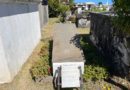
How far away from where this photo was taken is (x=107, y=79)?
7547mm

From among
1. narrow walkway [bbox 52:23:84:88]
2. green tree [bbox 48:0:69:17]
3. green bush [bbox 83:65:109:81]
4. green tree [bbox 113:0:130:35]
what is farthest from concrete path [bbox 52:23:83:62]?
green tree [bbox 48:0:69:17]

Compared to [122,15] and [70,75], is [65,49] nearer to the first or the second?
[70,75]

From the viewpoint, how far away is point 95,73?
749cm

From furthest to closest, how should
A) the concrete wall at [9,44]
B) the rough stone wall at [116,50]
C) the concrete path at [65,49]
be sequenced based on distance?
1. the concrete path at [65,49]
2. the rough stone wall at [116,50]
3. the concrete wall at [9,44]

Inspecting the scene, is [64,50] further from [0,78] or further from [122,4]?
[122,4]

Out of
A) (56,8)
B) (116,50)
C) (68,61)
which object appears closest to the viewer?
(68,61)

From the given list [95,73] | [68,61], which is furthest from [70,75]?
[95,73]

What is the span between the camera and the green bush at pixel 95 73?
7.43 meters

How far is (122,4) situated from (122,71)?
306cm

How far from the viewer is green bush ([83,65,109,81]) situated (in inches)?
292

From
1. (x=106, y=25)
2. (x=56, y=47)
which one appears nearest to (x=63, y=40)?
(x=56, y=47)

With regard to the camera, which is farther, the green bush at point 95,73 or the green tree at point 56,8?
the green tree at point 56,8

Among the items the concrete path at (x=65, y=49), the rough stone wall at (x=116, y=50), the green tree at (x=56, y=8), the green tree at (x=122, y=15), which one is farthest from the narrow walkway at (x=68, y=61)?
the green tree at (x=56, y=8)

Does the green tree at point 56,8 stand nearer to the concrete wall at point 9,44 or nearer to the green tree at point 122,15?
the concrete wall at point 9,44
